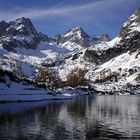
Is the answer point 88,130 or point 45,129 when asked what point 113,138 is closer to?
point 88,130

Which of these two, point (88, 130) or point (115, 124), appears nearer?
point (88, 130)

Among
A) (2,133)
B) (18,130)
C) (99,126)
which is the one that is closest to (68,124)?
(99,126)

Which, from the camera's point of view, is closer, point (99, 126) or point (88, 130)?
point (88, 130)

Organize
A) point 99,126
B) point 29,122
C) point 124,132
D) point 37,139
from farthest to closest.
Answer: point 29,122, point 99,126, point 124,132, point 37,139

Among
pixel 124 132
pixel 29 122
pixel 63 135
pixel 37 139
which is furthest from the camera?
pixel 29 122

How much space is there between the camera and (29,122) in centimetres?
11606

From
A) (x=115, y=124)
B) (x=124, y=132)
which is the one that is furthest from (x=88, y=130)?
(x=115, y=124)

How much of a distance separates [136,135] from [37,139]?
78.1ft

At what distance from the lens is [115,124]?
114 m

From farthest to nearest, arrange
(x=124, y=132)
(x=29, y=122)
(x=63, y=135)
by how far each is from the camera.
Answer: (x=29, y=122)
(x=124, y=132)
(x=63, y=135)

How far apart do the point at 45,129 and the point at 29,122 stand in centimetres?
1731

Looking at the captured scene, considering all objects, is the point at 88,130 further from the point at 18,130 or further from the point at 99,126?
the point at 18,130

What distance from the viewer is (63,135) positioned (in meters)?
89.9

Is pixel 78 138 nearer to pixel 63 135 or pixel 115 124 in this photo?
pixel 63 135
